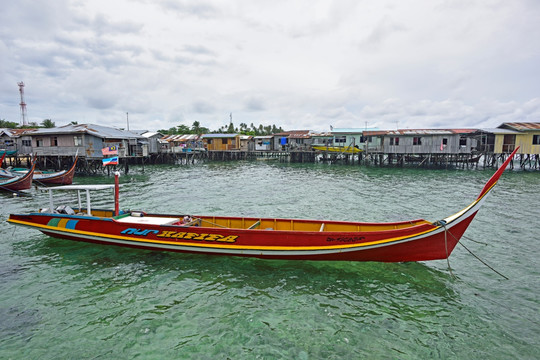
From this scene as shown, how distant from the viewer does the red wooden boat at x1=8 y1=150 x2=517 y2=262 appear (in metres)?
7.90

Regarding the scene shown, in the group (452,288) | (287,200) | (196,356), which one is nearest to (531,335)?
(452,288)

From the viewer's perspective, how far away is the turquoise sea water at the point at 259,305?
5781 millimetres

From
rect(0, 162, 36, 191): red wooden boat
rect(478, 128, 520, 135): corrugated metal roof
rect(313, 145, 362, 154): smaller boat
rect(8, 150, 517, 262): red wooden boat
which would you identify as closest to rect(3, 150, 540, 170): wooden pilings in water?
rect(313, 145, 362, 154): smaller boat

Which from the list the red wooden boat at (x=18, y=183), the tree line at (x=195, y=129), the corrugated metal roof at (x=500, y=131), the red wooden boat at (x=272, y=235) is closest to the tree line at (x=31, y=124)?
the tree line at (x=195, y=129)

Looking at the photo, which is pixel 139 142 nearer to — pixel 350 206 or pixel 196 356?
pixel 350 206

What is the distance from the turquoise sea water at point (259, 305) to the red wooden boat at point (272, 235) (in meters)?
0.63

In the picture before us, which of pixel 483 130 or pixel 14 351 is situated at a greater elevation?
pixel 483 130

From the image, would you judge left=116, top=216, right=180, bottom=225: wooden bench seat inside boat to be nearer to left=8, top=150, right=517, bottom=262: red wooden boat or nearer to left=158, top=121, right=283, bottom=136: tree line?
left=8, top=150, right=517, bottom=262: red wooden boat

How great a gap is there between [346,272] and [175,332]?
197 inches

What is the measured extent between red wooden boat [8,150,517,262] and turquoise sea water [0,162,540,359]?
0.63m

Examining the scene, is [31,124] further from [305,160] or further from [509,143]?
[509,143]

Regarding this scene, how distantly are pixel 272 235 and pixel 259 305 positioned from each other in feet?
6.69

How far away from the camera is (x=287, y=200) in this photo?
63.7 ft

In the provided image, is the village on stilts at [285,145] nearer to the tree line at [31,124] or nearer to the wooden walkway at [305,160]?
the wooden walkway at [305,160]
